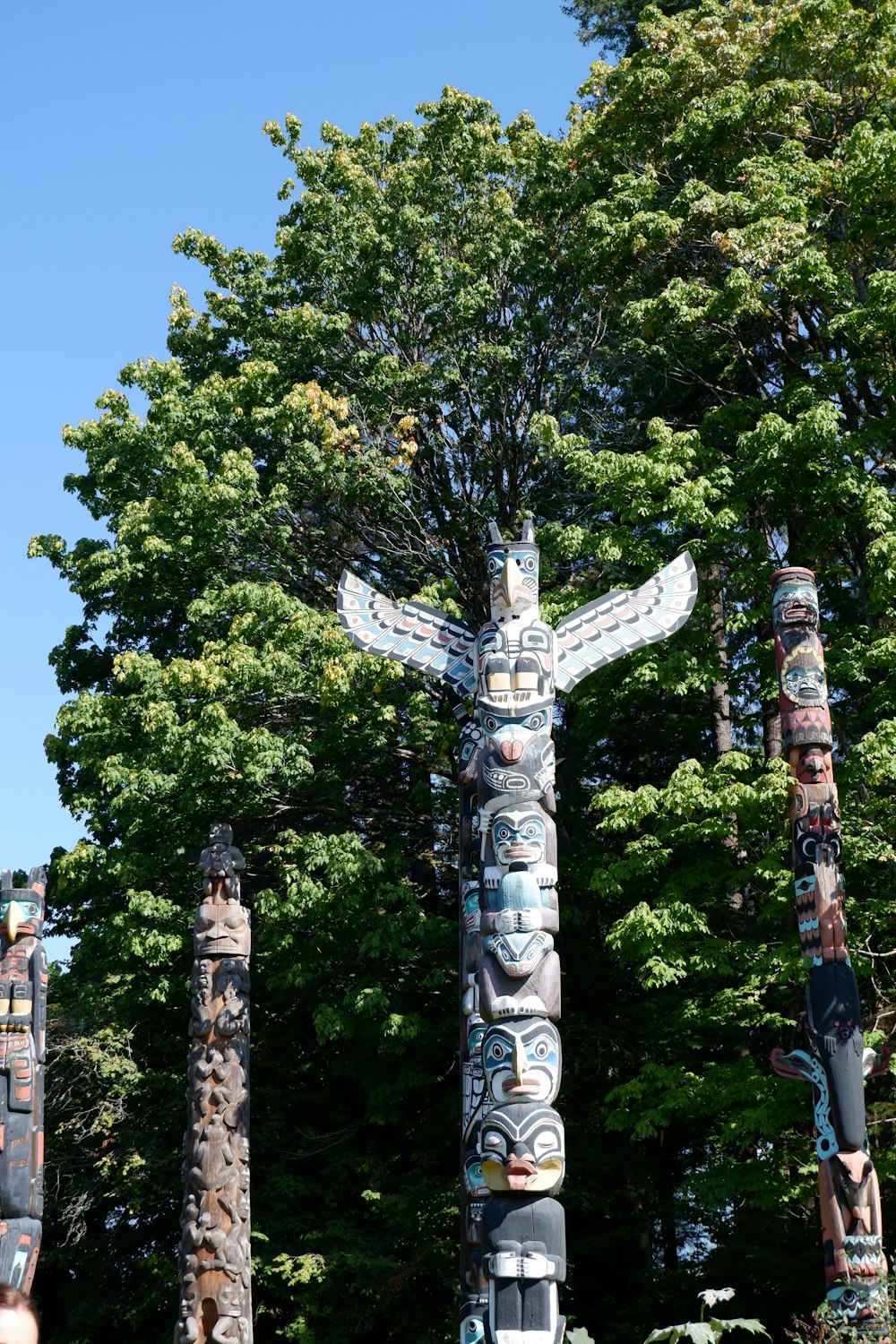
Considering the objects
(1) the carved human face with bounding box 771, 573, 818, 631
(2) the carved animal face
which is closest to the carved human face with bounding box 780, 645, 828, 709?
(1) the carved human face with bounding box 771, 573, 818, 631

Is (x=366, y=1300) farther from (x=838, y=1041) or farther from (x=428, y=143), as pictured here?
(x=428, y=143)

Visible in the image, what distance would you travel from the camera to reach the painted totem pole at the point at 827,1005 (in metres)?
9.30

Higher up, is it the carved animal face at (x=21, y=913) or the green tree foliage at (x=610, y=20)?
the green tree foliage at (x=610, y=20)

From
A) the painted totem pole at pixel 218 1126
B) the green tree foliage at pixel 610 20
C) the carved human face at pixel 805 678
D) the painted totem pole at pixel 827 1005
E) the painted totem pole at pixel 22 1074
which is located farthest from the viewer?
the green tree foliage at pixel 610 20

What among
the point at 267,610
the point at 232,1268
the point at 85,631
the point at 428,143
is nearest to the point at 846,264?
the point at 428,143

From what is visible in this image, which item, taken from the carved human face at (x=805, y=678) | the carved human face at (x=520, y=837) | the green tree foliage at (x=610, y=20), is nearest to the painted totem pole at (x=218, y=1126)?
the carved human face at (x=520, y=837)

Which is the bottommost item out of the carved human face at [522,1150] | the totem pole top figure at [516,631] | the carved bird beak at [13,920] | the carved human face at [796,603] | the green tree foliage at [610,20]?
the carved human face at [522,1150]

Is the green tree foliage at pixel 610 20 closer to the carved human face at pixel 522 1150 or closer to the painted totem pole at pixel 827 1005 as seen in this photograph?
the painted totem pole at pixel 827 1005

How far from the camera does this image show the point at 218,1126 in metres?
11.4

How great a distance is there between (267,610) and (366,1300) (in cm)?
768

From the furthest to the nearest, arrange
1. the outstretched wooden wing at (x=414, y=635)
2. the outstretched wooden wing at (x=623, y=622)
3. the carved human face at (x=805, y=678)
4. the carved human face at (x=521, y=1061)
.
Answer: the carved human face at (x=805, y=678)
the outstretched wooden wing at (x=414, y=635)
the outstretched wooden wing at (x=623, y=622)
the carved human face at (x=521, y=1061)

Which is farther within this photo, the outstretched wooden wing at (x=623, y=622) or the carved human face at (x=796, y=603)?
the carved human face at (x=796, y=603)

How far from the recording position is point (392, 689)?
682 inches

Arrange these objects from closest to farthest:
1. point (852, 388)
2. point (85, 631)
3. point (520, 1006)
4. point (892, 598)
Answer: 1. point (520, 1006)
2. point (892, 598)
3. point (852, 388)
4. point (85, 631)
